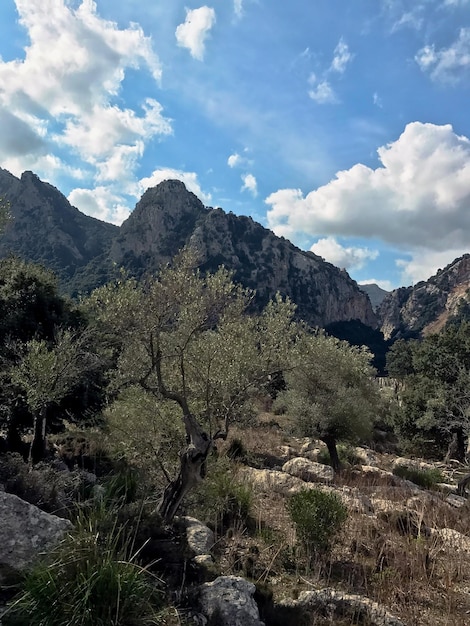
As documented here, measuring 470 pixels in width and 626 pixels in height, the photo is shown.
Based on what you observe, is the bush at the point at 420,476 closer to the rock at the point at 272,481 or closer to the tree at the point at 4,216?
the rock at the point at 272,481

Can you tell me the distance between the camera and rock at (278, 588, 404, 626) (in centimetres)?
689

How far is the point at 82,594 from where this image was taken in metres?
5.14

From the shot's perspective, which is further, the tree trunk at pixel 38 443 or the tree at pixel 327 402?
the tree at pixel 327 402

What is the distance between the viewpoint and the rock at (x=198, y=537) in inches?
368

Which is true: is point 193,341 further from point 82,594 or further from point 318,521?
point 82,594

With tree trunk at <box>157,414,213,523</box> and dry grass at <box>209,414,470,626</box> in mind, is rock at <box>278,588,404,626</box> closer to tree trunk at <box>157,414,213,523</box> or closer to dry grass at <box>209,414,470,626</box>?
dry grass at <box>209,414,470,626</box>

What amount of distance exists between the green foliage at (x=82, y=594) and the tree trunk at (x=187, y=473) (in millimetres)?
4739

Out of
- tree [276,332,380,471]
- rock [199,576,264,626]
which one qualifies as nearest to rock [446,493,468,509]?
tree [276,332,380,471]

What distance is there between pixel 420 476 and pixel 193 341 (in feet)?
54.4

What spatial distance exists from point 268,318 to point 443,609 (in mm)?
7451

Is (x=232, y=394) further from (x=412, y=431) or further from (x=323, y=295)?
(x=323, y=295)

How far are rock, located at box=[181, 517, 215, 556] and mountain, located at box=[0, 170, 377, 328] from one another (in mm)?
144125

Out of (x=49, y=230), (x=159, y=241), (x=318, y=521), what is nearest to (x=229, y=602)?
(x=318, y=521)

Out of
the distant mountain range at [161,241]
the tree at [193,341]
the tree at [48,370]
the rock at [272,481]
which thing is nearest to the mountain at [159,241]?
the distant mountain range at [161,241]
